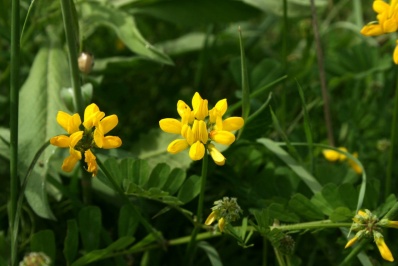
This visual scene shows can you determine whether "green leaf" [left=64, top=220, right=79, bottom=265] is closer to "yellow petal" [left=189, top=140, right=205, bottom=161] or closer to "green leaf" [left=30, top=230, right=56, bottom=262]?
"green leaf" [left=30, top=230, right=56, bottom=262]

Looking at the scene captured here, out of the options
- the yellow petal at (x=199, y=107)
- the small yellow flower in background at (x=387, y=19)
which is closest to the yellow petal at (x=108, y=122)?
the yellow petal at (x=199, y=107)

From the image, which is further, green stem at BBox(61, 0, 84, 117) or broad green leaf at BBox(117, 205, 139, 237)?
broad green leaf at BBox(117, 205, 139, 237)

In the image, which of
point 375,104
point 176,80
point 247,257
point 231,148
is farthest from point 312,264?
point 176,80

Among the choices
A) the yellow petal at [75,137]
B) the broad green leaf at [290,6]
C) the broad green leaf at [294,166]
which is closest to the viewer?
the yellow petal at [75,137]

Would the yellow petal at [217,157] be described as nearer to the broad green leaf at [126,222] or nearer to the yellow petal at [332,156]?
the broad green leaf at [126,222]

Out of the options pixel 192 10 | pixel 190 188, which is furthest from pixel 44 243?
pixel 192 10

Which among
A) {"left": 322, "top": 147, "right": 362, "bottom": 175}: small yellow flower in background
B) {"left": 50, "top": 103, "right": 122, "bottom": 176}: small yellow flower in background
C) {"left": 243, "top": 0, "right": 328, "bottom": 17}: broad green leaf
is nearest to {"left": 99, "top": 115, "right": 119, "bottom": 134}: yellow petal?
{"left": 50, "top": 103, "right": 122, "bottom": 176}: small yellow flower in background
